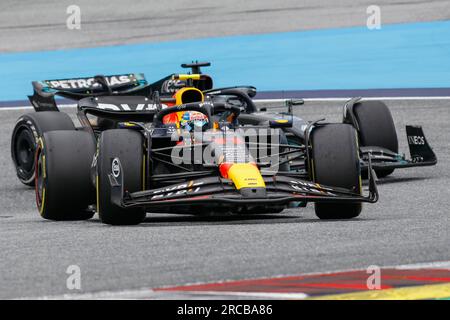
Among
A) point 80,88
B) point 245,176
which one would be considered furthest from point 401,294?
point 80,88

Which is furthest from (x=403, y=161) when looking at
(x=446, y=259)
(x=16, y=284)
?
(x=16, y=284)

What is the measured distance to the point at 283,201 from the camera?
10.6 m

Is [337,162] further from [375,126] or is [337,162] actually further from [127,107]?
[127,107]

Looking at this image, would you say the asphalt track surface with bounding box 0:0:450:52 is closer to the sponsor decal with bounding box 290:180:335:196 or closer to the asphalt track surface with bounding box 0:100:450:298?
the asphalt track surface with bounding box 0:100:450:298

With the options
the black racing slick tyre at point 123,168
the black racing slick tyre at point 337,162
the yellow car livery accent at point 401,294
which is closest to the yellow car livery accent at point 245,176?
the black racing slick tyre at point 337,162

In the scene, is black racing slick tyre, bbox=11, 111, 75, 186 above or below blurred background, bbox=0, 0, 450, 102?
below

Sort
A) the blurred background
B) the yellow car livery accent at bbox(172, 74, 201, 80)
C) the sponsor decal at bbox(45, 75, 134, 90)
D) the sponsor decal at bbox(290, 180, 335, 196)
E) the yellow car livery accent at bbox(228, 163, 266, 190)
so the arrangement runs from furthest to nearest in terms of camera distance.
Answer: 1. the blurred background
2. the sponsor decal at bbox(45, 75, 134, 90)
3. the yellow car livery accent at bbox(172, 74, 201, 80)
4. the sponsor decal at bbox(290, 180, 335, 196)
5. the yellow car livery accent at bbox(228, 163, 266, 190)

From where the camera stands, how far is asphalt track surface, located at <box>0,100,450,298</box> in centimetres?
802

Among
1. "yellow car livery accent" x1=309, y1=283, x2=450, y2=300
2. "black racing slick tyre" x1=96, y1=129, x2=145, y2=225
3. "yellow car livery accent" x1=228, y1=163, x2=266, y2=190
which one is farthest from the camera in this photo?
"black racing slick tyre" x1=96, y1=129, x2=145, y2=225

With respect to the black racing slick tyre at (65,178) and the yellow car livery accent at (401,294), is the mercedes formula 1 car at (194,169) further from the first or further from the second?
the yellow car livery accent at (401,294)

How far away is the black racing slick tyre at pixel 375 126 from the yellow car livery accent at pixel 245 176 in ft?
13.9

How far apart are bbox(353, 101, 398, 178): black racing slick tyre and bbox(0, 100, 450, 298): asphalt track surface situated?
1.77m

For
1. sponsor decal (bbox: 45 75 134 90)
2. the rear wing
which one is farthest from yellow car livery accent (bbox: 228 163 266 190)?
sponsor decal (bbox: 45 75 134 90)

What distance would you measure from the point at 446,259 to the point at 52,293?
2540 millimetres
